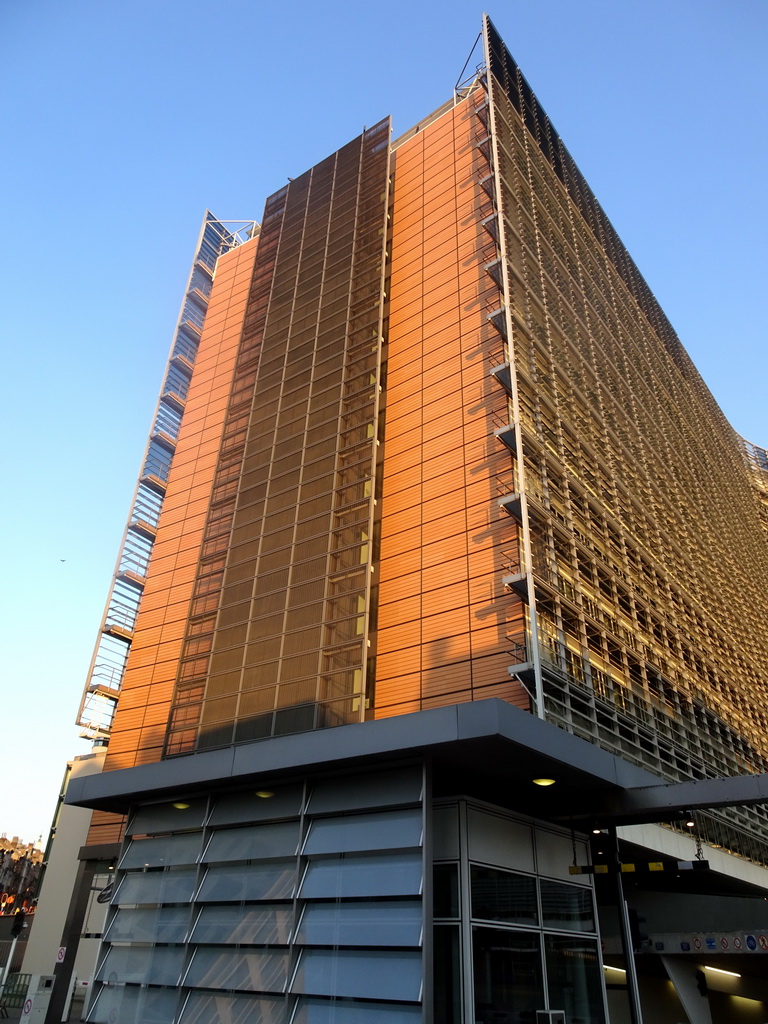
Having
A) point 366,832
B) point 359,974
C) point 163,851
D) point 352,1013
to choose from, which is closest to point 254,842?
point 163,851

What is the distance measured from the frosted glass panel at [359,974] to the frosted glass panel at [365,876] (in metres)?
0.98

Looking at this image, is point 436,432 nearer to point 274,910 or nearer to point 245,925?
point 274,910

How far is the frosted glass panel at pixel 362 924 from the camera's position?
13.5 metres

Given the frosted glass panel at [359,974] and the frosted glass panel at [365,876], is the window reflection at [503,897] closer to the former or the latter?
the frosted glass panel at [365,876]

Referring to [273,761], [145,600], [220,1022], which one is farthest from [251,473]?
[220,1022]

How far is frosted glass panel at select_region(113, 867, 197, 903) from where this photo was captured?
17.0m

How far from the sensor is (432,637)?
24.7 metres

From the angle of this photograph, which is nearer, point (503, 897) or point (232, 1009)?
point (232, 1009)

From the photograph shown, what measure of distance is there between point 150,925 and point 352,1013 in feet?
19.2

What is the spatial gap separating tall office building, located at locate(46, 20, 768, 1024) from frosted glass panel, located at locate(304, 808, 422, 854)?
0.07 meters

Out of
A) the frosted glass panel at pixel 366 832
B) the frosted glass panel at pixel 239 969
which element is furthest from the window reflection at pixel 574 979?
the frosted glass panel at pixel 239 969

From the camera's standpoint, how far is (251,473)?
33.1 metres

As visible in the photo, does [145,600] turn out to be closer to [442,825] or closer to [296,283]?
[296,283]

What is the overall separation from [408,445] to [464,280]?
314 inches
